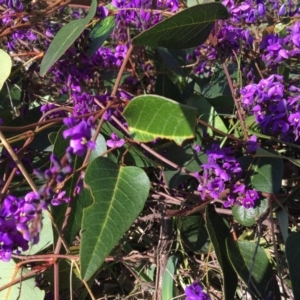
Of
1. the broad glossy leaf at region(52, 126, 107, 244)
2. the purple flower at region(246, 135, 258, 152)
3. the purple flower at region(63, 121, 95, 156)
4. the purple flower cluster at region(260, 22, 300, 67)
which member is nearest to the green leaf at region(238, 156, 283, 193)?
the purple flower at region(246, 135, 258, 152)

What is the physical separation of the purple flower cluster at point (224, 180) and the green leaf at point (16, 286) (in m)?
0.41

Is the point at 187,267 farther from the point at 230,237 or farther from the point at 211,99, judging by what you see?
the point at 211,99

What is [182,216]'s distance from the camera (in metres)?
1.08

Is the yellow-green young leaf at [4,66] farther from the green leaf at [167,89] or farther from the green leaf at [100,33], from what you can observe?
the green leaf at [167,89]

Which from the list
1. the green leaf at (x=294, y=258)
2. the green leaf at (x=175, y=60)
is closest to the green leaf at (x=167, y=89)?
the green leaf at (x=175, y=60)

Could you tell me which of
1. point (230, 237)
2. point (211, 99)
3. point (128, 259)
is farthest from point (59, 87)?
point (230, 237)

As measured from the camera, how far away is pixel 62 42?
39.0 inches

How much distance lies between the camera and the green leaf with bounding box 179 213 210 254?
45.1 inches

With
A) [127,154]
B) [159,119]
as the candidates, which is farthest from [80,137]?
[127,154]

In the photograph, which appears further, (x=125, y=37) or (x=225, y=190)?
(x=125, y=37)

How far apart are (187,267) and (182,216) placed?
0.59ft

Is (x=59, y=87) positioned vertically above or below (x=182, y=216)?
above

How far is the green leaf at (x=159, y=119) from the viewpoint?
74cm

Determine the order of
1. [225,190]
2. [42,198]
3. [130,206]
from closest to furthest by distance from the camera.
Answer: [42,198], [130,206], [225,190]
